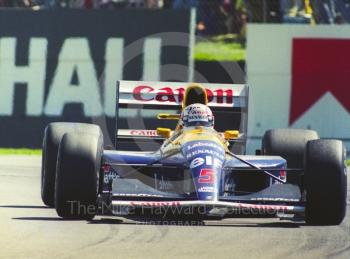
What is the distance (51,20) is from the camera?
17.5 metres

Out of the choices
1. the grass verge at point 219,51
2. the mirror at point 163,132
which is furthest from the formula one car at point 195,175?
the grass verge at point 219,51

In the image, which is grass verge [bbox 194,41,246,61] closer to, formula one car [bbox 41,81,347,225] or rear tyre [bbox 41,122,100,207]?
formula one car [bbox 41,81,347,225]

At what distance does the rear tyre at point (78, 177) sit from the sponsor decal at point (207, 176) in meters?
0.83

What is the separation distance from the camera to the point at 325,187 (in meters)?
8.92

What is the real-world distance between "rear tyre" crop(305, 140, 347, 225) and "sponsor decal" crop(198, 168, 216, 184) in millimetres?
A: 760

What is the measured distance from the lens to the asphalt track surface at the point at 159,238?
8406mm

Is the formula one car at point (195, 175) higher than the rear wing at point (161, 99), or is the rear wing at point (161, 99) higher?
the rear wing at point (161, 99)

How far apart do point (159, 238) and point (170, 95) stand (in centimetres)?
318

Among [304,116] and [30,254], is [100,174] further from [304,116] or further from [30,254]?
[304,116]

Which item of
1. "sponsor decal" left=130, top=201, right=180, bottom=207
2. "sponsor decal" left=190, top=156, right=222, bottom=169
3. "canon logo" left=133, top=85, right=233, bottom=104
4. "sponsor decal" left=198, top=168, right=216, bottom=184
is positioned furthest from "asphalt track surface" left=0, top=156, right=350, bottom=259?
"canon logo" left=133, top=85, right=233, bottom=104

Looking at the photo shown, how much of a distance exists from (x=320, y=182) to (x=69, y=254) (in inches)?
83.2

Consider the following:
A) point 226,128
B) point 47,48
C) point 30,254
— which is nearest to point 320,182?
point 30,254

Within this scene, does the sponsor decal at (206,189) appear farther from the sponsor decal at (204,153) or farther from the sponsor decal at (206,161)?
the sponsor decal at (204,153)

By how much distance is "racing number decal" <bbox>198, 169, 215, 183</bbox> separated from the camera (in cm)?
908
